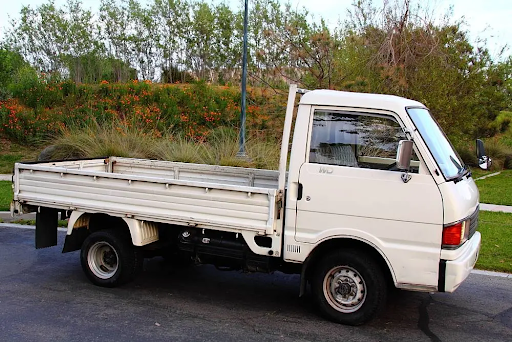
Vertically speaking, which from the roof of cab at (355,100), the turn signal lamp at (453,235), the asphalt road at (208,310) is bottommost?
the asphalt road at (208,310)

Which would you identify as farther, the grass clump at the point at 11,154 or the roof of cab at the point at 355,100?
the grass clump at the point at 11,154

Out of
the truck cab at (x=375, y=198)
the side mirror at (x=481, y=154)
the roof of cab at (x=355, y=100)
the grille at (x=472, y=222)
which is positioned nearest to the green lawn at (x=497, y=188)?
the side mirror at (x=481, y=154)

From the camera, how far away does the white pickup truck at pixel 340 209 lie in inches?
189

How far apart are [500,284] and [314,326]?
2.87 m

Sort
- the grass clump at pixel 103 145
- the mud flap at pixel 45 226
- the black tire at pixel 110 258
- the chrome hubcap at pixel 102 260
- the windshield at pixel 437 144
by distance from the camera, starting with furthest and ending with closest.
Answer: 1. the grass clump at pixel 103 145
2. the mud flap at pixel 45 226
3. the chrome hubcap at pixel 102 260
4. the black tire at pixel 110 258
5. the windshield at pixel 437 144

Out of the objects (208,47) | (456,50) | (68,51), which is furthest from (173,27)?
(456,50)

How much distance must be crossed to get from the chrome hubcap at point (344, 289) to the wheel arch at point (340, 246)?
210 mm

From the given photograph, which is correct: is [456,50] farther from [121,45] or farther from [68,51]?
[68,51]

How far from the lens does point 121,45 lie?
28203mm

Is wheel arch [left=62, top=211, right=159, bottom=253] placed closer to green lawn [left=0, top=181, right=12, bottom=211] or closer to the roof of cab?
the roof of cab

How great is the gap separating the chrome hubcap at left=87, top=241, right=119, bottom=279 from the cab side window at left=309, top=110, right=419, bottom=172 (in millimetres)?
2720

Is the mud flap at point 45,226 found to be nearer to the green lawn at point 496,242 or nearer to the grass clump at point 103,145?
the green lawn at point 496,242

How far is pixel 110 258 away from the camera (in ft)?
20.6

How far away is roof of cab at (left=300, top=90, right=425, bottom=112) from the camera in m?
5.05
